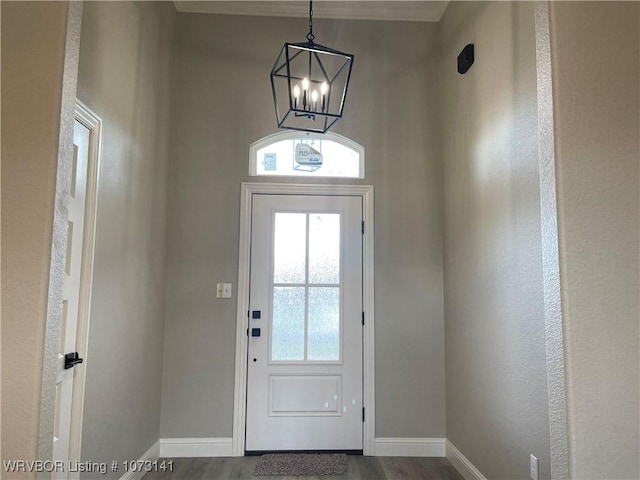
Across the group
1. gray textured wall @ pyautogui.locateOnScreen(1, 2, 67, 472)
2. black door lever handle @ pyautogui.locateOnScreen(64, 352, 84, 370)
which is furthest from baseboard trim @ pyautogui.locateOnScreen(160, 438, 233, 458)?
gray textured wall @ pyautogui.locateOnScreen(1, 2, 67, 472)

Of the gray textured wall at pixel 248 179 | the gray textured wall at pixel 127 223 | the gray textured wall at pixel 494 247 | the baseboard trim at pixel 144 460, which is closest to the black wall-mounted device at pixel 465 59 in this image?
the gray textured wall at pixel 494 247

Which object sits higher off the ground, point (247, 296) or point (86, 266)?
point (86, 266)

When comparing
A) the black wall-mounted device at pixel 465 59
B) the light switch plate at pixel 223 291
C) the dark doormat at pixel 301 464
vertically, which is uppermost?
the black wall-mounted device at pixel 465 59

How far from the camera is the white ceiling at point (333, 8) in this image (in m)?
3.13

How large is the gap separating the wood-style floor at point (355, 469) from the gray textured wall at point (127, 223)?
328 millimetres

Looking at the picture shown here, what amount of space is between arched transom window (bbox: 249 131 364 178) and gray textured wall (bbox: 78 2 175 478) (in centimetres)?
81

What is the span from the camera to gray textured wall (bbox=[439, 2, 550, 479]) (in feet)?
6.16

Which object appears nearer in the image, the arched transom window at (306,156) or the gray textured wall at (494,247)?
the gray textured wall at (494,247)

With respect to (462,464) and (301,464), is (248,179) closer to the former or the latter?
(301,464)

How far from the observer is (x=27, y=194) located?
3.41 feet

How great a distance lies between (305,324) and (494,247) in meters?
1.58

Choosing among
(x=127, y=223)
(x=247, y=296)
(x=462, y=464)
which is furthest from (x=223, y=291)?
(x=462, y=464)

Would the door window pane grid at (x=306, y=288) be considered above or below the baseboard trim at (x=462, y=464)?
above

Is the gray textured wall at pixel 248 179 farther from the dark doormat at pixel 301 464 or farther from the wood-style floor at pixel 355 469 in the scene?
the dark doormat at pixel 301 464
